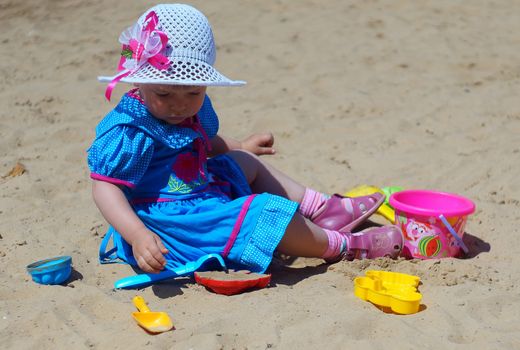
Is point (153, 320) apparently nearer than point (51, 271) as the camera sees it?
Yes

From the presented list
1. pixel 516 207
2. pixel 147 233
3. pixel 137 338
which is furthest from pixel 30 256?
pixel 516 207

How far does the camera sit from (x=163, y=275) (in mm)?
2775

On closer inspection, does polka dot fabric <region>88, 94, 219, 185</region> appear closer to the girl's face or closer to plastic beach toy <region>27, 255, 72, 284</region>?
the girl's face

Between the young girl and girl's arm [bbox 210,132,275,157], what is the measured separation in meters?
0.31

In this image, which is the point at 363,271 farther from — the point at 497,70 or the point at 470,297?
the point at 497,70

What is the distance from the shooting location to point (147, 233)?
261 cm

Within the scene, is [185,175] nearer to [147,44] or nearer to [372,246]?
[147,44]

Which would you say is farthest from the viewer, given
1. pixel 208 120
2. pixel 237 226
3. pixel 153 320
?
pixel 208 120

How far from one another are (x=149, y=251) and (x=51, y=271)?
41 centimetres

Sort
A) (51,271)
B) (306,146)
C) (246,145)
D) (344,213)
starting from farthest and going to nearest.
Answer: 1. (306,146)
2. (246,145)
3. (344,213)
4. (51,271)

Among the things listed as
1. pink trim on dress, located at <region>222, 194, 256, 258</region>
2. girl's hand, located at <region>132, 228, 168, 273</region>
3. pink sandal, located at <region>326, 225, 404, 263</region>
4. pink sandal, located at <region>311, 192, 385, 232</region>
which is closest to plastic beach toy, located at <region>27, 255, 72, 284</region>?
girl's hand, located at <region>132, 228, 168, 273</region>

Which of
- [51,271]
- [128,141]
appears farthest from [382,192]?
[51,271]

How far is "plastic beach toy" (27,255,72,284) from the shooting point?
2.68m

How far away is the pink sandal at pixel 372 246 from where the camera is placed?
304 cm
